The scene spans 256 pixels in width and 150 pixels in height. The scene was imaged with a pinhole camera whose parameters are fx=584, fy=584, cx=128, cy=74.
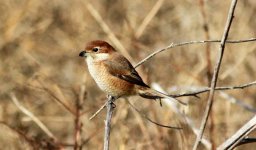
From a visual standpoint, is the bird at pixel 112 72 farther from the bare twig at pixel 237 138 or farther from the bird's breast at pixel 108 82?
the bare twig at pixel 237 138

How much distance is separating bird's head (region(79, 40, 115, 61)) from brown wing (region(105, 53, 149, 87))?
0.05m

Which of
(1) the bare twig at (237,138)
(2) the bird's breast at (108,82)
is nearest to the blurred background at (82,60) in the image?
(2) the bird's breast at (108,82)

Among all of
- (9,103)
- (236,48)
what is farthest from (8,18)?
(236,48)

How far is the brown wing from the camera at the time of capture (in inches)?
146

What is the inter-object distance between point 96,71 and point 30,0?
380 centimetres

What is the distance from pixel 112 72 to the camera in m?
3.82

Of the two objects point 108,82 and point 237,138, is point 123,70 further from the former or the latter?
point 237,138

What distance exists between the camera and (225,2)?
7.79 metres

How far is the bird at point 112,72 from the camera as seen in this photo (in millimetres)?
3725

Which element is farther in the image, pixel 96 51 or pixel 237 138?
pixel 96 51

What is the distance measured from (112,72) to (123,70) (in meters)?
0.12

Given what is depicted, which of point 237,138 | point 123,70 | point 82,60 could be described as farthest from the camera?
point 82,60

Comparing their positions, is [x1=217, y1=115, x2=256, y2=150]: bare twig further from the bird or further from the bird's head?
the bird's head

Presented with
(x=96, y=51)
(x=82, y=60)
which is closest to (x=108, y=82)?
(x=96, y=51)
